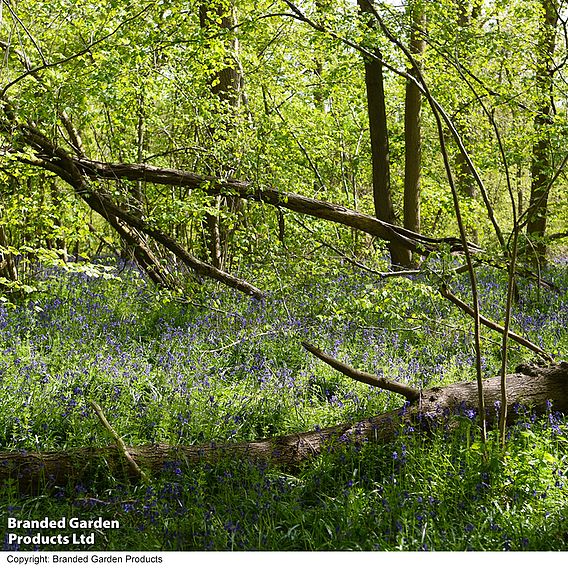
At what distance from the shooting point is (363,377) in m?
4.21

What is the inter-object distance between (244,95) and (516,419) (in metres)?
7.01

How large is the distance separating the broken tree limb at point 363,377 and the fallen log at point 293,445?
0.24 feet

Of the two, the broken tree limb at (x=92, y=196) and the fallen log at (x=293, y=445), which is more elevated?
the broken tree limb at (x=92, y=196)

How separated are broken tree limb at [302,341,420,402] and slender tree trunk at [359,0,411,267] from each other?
515 cm

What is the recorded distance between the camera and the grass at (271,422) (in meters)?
3.35

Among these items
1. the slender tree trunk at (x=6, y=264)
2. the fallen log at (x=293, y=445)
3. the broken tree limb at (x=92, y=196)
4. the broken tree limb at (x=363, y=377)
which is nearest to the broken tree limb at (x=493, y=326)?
the fallen log at (x=293, y=445)

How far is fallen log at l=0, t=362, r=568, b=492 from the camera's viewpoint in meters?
3.95

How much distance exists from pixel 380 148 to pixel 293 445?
21.5ft

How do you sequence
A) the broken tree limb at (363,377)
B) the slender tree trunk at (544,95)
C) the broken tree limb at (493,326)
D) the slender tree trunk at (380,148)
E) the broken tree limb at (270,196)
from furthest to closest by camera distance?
1. the slender tree trunk at (380,148)
2. the slender tree trunk at (544,95)
3. the broken tree limb at (270,196)
4. the broken tree limb at (493,326)
5. the broken tree limb at (363,377)

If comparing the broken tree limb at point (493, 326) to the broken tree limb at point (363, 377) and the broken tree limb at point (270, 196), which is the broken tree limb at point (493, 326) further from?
the broken tree limb at point (270, 196)

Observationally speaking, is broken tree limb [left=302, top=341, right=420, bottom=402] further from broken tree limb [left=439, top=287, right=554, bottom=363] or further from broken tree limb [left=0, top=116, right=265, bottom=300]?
broken tree limb [left=0, top=116, right=265, bottom=300]

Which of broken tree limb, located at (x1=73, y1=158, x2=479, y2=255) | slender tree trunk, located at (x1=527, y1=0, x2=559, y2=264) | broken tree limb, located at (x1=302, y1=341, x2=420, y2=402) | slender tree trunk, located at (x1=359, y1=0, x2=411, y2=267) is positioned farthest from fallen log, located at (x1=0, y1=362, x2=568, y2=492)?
slender tree trunk, located at (x1=359, y1=0, x2=411, y2=267)

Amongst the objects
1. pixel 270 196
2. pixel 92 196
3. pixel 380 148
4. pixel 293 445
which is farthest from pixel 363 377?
pixel 380 148

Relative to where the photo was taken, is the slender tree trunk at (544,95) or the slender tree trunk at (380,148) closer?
Answer: the slender tree trunk at (544,95)
